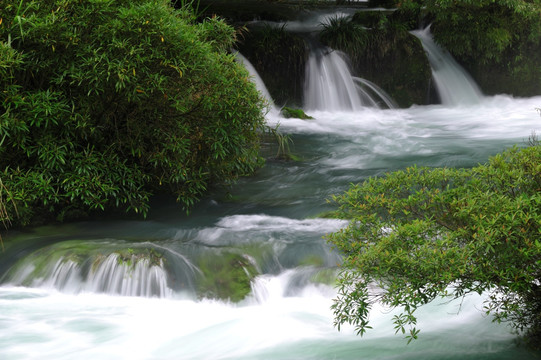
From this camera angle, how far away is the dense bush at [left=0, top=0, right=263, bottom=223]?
6613 mm

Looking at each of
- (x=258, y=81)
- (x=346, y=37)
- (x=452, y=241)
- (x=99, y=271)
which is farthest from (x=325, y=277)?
(x=346, y=37)

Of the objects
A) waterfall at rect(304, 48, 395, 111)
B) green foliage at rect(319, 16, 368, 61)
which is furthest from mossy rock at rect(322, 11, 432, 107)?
waterfall at rect(304, 48, 395, 111)

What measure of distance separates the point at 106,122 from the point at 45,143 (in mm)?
771

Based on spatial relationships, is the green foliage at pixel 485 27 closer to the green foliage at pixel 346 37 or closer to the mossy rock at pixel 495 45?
the mossy rock at pixel 495 45

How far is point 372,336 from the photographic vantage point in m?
5.04

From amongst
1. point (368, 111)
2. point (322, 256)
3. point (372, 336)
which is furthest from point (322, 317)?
point (368, 111)

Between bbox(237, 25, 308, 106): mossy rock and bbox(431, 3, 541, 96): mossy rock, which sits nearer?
bbox(237, 25, 308, 106): mossy rock

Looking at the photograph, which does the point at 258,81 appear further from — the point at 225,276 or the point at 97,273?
the point at 97,273

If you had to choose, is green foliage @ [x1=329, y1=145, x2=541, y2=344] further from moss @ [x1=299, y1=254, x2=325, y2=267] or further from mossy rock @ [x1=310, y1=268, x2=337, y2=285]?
moss @ [x1=299, y1=254, x2=325, y2=267]

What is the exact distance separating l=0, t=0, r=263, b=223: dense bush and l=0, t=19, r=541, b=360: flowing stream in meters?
0.61

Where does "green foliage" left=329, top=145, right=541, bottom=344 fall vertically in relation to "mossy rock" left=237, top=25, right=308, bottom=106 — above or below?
below

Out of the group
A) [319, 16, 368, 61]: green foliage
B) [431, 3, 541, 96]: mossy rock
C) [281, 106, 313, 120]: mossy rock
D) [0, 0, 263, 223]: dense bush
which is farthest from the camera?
[431, 3, 541, 96]: mossy rock

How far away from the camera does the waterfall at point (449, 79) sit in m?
16.7

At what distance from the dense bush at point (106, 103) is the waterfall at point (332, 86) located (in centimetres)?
750
